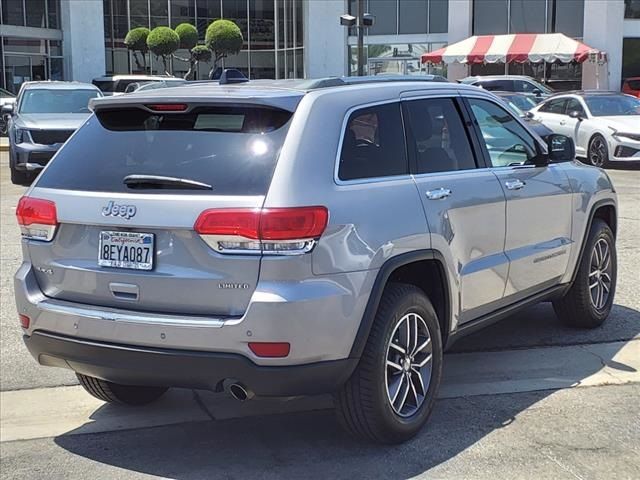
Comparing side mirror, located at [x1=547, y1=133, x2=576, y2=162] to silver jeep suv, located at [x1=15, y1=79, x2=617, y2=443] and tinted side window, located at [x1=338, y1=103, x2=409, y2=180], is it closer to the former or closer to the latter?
silver jeep suv, located at [x1=15, y1=79, x2=617, y2=443]

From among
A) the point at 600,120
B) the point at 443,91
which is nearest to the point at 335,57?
the point at 600,120

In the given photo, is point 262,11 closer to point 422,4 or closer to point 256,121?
point 422,4

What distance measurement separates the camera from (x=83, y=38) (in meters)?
46.4

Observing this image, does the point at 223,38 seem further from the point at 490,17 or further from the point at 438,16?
the point at 490,17

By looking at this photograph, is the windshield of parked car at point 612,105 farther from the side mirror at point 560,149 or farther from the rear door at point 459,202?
the rear door at point 459,202

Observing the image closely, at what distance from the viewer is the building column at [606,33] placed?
3788 cm

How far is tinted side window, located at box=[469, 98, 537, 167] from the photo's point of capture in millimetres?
5469

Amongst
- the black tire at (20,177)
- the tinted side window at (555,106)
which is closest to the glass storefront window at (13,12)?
the black tire at (20,177)

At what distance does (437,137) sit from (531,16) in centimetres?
3691

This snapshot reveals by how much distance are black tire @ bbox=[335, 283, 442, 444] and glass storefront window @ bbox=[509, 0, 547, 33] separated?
37365 millimetres

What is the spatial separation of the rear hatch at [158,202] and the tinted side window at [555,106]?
16.3 metres

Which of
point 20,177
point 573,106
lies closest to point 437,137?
point 20,177

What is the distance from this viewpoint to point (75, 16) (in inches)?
1816

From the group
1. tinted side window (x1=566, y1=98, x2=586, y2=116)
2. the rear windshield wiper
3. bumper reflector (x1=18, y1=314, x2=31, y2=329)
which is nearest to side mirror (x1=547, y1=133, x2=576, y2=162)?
the rear windshield wiper
